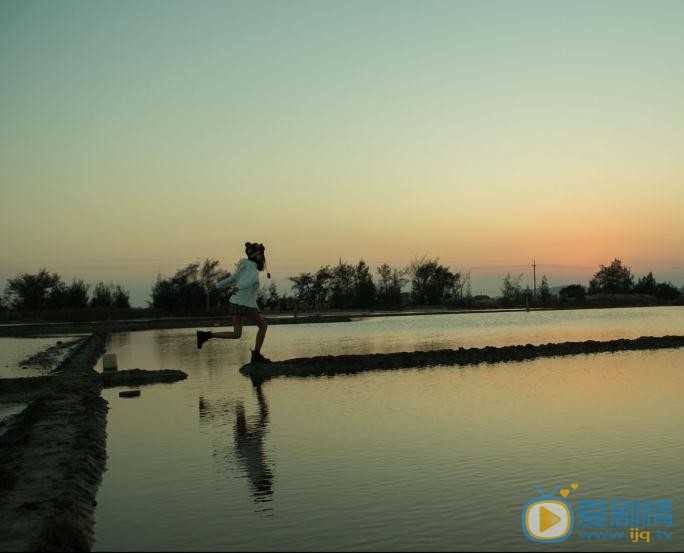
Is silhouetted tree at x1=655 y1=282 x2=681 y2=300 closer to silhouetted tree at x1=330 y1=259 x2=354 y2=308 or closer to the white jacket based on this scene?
silhouetted tree at x1=330 y1=259 x2=354 y2=308

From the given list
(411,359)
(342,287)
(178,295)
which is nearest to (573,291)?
(342,287)

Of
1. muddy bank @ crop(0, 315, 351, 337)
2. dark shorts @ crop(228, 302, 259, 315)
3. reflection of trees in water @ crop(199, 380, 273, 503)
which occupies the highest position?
dark shorts @ crop(228, 302, 259, 315)

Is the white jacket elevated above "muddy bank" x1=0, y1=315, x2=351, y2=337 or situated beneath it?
elevated above

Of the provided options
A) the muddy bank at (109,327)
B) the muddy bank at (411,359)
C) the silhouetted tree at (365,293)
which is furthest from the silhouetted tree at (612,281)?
the muddy bank at (411,359)

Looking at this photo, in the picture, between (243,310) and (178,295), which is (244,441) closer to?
(243,310)

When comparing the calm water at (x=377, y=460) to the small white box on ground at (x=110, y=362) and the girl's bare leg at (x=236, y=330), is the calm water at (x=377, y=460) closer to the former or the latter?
the girl's bare leg at (x=236, y=330)

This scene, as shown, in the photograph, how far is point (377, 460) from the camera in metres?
5.84

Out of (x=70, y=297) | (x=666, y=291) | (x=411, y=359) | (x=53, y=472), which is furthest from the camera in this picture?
(x=666, y=291)

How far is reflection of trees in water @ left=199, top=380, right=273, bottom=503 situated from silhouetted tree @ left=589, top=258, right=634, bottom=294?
9807 centimetres

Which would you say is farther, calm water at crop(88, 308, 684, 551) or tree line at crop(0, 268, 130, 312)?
tree line at crop(0, 268, 130, 312)

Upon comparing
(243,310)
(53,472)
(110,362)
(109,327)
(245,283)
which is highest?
(245,283)

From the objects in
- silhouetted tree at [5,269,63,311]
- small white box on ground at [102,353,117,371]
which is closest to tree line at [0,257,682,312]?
silhouetted tree at [5,269,63,311]

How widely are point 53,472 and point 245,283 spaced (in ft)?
19.9

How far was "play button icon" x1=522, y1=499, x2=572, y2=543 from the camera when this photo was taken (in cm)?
406
